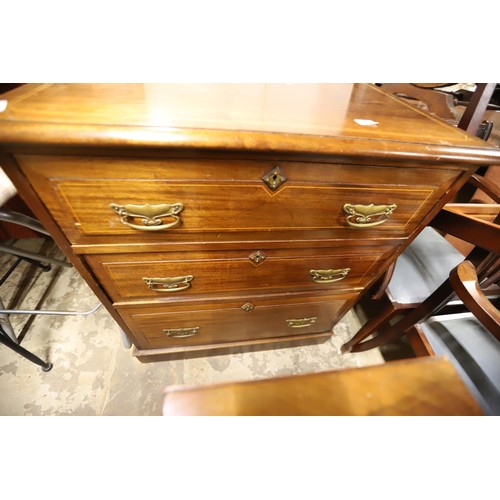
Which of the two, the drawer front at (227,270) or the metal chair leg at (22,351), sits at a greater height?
the drawer front at (227,270)

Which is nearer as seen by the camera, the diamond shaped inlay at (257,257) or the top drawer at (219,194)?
the top drawer at (219,194)

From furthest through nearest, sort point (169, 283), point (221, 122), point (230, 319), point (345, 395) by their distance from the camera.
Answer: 1. point (230, 319)
2. point (169, 283)
3. point (221, 122)
4. point (345, 395)

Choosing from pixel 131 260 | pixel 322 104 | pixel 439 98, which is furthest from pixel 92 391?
pixel 439 98

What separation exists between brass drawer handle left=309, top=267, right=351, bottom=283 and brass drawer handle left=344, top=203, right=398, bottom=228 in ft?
0.66

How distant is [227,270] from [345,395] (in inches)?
17.6

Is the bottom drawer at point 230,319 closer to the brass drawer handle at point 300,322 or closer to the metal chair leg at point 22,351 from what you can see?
the brass drawer handle at point 300,322

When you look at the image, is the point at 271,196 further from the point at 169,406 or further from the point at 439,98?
the point at 439,98

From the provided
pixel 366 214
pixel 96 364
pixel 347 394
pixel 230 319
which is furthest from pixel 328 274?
pixel 96 364

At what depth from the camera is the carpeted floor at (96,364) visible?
1008 mm

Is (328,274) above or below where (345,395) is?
below

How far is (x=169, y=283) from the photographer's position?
0.66m

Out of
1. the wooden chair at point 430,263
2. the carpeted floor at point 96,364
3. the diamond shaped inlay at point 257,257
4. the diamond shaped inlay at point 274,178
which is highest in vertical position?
the diamond shaped inlay at point 274,178

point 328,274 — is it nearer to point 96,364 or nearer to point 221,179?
point 221,179

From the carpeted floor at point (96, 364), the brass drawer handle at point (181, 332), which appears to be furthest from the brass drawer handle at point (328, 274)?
the carpeted floor at point (96, 364)
